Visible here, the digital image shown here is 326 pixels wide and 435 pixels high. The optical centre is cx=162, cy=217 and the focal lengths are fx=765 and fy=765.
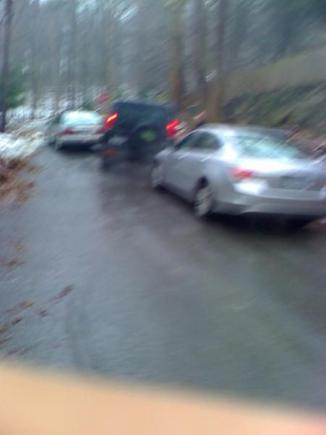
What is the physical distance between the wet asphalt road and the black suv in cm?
627

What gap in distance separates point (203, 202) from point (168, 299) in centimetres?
400

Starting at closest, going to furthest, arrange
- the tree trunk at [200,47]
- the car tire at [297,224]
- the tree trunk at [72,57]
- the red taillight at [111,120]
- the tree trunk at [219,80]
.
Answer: the car tire at [297,224] → the red taillight at [111,120] → the tree trunk at [219,80] → the tree trunk at [200,47] → the tree trunk at [72,57]

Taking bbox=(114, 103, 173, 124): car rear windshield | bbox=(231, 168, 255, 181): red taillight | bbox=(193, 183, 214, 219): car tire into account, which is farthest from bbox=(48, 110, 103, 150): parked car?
bbox=(231, 168, 255, 181): red taillight

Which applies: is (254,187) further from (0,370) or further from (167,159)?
(0,370)

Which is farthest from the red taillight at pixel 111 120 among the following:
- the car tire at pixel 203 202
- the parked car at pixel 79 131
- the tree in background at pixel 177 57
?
the tree in background at pixel 177 57

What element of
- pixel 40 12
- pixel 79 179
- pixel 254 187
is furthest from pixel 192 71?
pixel 254 187

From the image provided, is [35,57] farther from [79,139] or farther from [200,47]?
[79,139]

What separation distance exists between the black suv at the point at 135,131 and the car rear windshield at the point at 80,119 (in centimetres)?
436

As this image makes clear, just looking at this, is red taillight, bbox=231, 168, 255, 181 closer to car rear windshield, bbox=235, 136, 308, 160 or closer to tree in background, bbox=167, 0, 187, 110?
car rear windshield, bbox=235, 136, 308, 160

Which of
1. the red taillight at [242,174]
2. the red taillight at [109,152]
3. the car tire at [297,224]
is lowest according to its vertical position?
the red taillight at [109,152]

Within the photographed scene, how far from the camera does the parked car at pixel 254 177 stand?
10422mm

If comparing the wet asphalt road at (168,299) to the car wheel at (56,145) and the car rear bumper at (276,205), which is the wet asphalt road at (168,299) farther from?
the car wheel at (56,145)

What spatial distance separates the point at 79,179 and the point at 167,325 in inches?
409

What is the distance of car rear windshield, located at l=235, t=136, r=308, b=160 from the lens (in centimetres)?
1102
